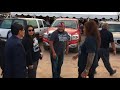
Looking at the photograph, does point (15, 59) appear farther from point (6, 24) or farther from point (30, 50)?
point (6, 24)

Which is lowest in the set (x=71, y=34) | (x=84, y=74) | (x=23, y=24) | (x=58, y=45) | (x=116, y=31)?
(x=116, y=31)

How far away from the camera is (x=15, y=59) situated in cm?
548

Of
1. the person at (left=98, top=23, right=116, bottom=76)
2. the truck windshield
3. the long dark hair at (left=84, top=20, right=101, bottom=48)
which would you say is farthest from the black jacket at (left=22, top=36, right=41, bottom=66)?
the truck windshield

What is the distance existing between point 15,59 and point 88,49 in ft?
5.22

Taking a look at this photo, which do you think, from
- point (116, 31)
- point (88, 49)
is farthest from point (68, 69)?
point (116, 31)

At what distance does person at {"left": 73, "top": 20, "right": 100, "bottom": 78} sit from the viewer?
6281 millimetres

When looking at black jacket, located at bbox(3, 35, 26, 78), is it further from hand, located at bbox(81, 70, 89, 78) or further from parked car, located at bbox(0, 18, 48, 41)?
parked car, located at bbox(0, 18, 48, 41)

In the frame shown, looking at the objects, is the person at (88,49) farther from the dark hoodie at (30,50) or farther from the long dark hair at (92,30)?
the dark hoodie at (30,50)

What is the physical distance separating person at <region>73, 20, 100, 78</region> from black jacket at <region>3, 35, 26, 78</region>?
4.67ft

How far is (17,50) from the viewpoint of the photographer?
5480mm

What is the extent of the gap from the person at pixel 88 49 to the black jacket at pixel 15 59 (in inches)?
56.1
